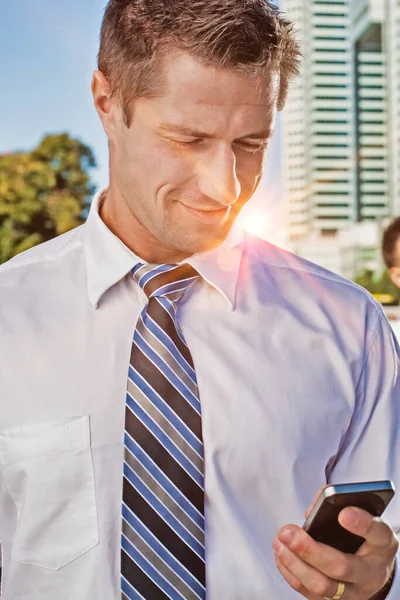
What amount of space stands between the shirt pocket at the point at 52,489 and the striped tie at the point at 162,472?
110 mm

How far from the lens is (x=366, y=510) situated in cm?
135

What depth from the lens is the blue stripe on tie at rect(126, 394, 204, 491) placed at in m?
1.59

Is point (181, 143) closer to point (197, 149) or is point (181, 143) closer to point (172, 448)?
point (197, 149)

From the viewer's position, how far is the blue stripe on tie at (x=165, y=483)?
5.15 feet

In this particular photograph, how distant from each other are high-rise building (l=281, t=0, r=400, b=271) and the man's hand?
91864mm

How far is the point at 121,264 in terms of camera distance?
1.78 meters

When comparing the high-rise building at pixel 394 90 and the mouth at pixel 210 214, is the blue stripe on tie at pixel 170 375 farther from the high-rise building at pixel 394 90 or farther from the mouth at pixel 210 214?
the high-rise building at pixel 394 90

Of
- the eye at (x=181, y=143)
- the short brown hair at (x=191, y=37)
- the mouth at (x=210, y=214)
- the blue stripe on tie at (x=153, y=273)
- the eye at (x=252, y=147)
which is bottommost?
the blue stripe on tie at (x=153, y=273)

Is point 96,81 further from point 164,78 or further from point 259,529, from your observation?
point 259,529

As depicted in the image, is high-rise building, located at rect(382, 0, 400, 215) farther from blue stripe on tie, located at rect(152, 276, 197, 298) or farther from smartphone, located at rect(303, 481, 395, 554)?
smartphone, located at rect(303, 481, 395, 554)

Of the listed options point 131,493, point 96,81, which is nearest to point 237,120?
point 96,81

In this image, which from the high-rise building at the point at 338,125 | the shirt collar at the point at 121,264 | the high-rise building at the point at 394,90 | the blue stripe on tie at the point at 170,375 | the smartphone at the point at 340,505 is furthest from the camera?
the high-rise building at the point at 338,125

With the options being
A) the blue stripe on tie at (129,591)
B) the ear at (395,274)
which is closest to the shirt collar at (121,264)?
the blue stripe on tie at (129,591)

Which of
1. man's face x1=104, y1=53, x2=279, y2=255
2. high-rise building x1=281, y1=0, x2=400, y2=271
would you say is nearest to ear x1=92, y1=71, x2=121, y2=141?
man's face x1=104, y1=53, x2=279, y2=255
